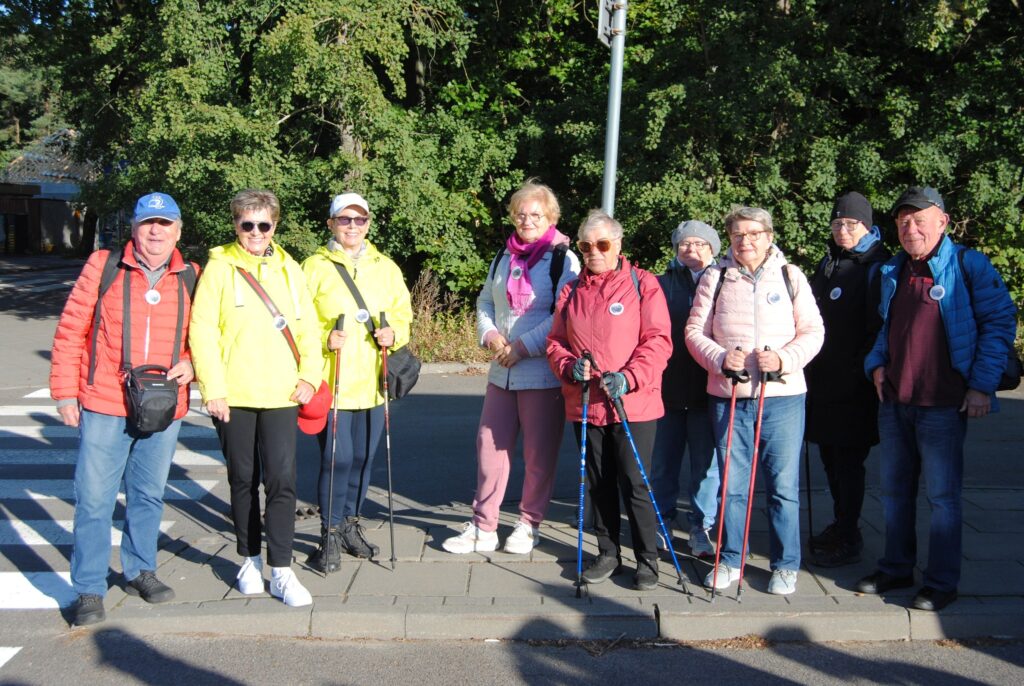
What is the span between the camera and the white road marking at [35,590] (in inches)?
189

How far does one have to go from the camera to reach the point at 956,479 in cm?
448

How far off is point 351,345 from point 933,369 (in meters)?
2.89

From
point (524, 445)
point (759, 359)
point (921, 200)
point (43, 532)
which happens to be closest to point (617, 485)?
point (524, 445)

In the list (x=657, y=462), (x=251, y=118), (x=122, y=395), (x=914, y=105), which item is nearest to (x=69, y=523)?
(x=122, y=395)

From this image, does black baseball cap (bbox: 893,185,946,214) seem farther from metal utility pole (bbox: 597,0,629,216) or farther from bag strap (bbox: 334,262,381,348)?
metal utility pole (bbox: 597,0,629,216)

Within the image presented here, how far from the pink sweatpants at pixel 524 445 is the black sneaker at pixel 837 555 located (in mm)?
1478

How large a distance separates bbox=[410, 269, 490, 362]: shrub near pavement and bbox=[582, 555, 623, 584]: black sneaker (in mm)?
7686

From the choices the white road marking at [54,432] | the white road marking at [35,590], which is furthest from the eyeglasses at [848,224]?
the white road marking at [54,432]

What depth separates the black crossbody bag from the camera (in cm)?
503

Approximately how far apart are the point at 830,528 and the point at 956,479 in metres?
0.93

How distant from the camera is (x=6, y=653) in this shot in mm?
4246

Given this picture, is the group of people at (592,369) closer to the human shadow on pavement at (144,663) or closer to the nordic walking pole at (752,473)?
the nordic walking pole at (752,473)

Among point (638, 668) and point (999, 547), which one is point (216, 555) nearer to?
point (638, 668)

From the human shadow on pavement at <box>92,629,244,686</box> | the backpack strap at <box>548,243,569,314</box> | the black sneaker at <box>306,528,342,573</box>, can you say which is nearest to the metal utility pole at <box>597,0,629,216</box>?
the backpack strap at <box>548,243,569,314</box>
